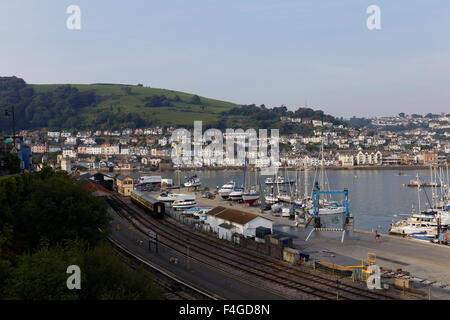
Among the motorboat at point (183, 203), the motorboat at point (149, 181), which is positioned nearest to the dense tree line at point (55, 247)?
the motorboat at point (183, 203)

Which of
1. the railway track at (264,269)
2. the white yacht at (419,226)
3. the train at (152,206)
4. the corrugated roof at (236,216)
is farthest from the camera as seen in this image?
the train at (152,206)

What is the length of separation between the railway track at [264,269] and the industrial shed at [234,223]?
890mm

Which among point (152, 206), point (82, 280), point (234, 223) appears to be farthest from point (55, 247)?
point (152, 206)

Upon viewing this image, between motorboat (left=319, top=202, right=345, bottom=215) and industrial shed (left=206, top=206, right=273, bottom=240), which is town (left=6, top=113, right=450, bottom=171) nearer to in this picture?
motorboat (left=319, top=202, right=345, bottom=215)

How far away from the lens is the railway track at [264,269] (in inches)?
601

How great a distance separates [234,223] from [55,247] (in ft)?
44.5

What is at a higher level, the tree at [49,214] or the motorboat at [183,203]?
the tree at [49,214]

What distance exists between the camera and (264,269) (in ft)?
60.4

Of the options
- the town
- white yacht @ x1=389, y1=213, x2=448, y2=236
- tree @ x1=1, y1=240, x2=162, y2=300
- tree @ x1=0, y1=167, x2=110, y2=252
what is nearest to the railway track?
tree @ x1=0, y1=167, x2=110, y2=252

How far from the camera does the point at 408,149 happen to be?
548 ft

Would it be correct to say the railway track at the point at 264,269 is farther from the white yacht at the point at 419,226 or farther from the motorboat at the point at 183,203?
the white yacht at the point at 419,226

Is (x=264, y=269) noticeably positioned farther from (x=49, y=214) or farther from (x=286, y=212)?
(x=286, y=212)
